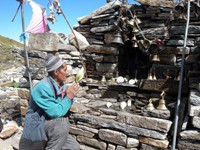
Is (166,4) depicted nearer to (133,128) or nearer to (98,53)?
(98,53)

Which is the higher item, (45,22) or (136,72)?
(45,22)

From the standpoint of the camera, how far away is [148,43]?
16.9 feet

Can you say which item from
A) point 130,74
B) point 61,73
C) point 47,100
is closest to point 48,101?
point 47,100

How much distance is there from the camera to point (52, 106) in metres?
3.19

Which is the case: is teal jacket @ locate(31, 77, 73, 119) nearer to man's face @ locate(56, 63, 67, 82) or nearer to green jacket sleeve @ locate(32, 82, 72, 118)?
green jacket sleeve @ locate(32, 82, 72, 118)

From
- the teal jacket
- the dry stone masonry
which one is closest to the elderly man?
the teal jacket

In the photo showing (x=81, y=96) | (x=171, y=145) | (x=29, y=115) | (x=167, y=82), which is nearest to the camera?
(x=29, y=115)

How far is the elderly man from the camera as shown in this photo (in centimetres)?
319

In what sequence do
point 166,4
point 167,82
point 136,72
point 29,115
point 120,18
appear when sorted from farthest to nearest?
point 136,72 < point 120,18 < point 166,4 < point 167,82 < point 29,115

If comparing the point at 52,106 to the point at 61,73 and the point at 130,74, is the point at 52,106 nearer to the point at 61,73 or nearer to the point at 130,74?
the point at 61,73

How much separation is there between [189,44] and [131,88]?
1.59 metres

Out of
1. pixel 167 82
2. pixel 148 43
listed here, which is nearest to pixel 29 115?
pixel 167 82

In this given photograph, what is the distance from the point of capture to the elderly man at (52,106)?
10.5 ft

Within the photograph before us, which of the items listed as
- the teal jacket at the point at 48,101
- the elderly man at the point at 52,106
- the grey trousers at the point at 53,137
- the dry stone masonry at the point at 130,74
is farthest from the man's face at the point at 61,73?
the dry stone masonry at the point at 130,74
